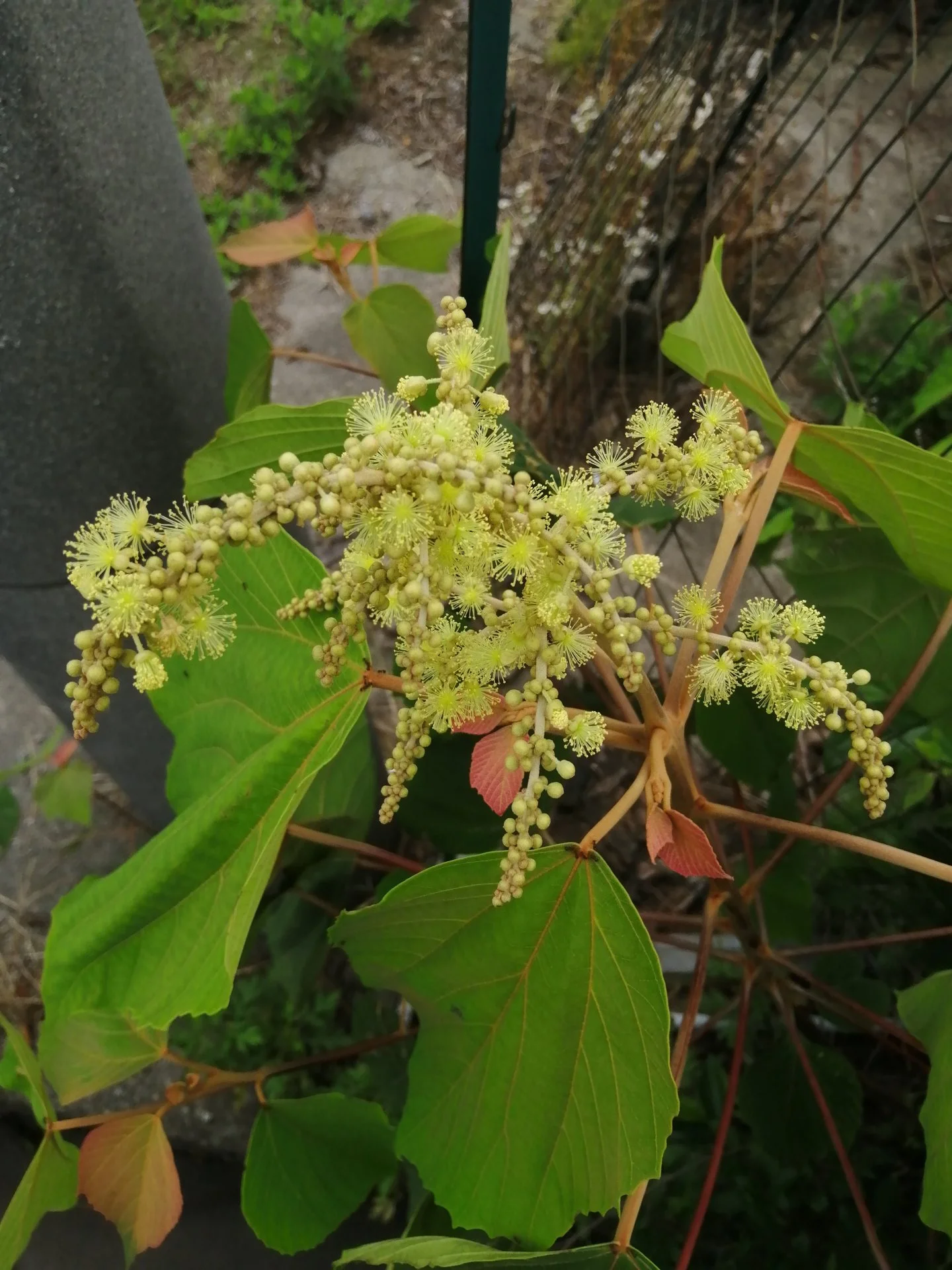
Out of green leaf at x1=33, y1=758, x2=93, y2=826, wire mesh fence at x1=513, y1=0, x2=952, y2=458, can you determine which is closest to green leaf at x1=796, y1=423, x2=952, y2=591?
wire mesh fence at x1=513, y1=0, x2=952, y2=458

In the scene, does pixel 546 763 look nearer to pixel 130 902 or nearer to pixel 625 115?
pixel 130 902

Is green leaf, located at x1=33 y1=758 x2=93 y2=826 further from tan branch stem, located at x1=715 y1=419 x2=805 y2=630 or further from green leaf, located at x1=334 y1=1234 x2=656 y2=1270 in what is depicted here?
tan branch stem, located at x1=715 y1=419 x2=805 y2=630

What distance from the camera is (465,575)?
406mm

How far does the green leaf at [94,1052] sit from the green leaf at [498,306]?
0.60 m

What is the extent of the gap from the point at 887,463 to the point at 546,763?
11.1 inches

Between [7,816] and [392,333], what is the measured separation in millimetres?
778

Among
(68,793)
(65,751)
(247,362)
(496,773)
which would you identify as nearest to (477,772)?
(496,773)

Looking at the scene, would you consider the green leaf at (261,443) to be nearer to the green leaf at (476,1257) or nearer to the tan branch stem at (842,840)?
the tan branch stem at (842,840)

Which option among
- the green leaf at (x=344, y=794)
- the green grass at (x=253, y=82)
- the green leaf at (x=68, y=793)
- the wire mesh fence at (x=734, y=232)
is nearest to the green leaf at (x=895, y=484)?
the green leaf at (x=344, y=794)

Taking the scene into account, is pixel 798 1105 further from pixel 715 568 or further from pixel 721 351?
pixel 721 351

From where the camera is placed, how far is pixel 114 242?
26.9 inches

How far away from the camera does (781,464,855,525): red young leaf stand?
56 cm

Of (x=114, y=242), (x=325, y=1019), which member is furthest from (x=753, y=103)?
(x=325, y=1019)

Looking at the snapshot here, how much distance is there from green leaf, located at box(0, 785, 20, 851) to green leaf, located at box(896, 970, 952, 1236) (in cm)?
101
